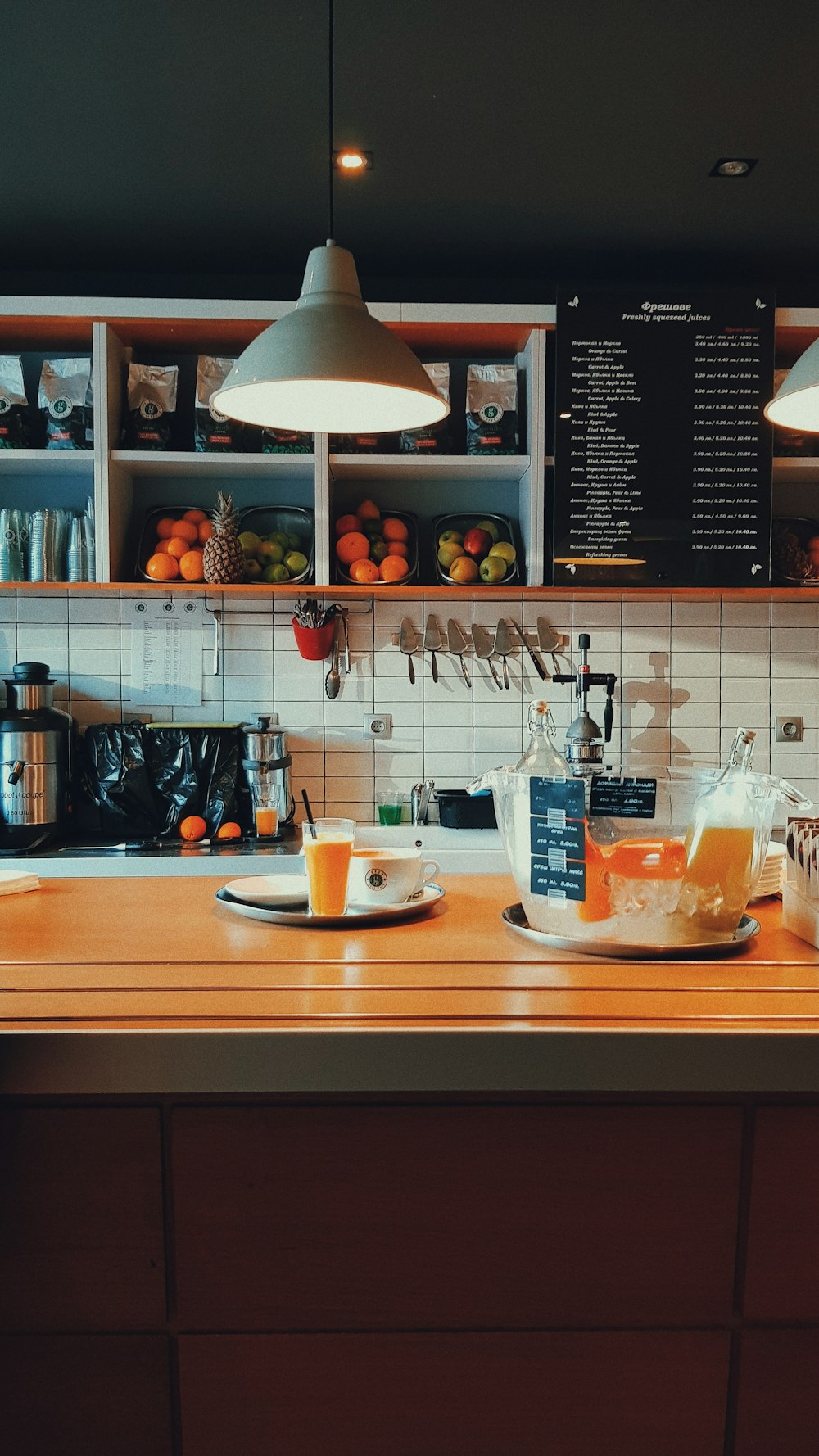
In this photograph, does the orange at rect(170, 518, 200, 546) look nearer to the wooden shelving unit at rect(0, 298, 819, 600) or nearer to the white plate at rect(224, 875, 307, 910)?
the wooden shelving unit at rect(0, 298, 819, 600)

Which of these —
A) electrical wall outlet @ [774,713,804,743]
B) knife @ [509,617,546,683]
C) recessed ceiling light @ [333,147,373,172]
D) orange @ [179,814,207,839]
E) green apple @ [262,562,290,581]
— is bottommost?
orange @ [179,814,207,839]

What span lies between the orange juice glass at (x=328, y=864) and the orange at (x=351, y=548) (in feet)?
5.59

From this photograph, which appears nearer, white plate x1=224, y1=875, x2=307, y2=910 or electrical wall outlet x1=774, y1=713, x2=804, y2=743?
white plate x1=224, y1=875, x2=307, y2=910

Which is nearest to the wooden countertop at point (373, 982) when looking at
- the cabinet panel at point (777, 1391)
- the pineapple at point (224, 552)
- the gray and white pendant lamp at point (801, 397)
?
the cabinet panel at point (777, 1391)

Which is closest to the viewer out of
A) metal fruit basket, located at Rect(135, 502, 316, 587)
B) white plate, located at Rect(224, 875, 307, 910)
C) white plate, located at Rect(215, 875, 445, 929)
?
white plate, located at Rect(215, 875, 445, 929)

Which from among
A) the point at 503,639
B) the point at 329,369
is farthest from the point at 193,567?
the point at 329,369

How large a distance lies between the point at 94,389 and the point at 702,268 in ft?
6.17

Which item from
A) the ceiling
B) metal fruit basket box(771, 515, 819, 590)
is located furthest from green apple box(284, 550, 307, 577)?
metal fruit basket box(771, 515, 819, 590)

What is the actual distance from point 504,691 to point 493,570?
0.44 m

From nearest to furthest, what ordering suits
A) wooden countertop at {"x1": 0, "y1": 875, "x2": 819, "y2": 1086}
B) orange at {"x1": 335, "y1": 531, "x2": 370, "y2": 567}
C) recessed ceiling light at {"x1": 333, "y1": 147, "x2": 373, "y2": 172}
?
wooden countertop at {"x1": 0, "y1": 875, "x2": 819, "y2": 1086} < recessed ceiling light at {"x1": 333, "y1": 147, "x2": 373, "y2": 172} < orange at {"x1": 335, "y1": 531, "x2": 370, "y2": 567}

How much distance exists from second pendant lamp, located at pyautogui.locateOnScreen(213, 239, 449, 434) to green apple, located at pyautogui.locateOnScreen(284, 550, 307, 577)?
125 cm

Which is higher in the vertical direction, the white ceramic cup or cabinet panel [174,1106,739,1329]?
the white ceramic cup

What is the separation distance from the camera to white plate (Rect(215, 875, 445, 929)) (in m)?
1.42

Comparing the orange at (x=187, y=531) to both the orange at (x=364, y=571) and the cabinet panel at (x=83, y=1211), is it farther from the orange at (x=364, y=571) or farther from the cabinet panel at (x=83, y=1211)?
the cabinet panel at (x=83, y=1211)
